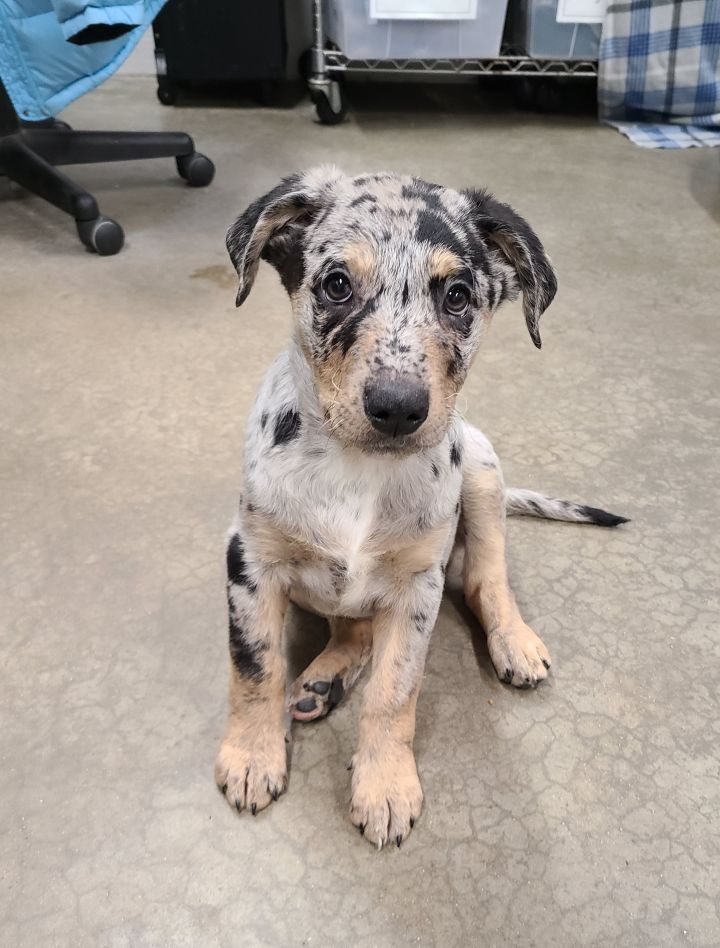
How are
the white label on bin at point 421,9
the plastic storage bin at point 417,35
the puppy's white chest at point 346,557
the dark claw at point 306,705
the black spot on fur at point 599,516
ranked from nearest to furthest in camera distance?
the puppy's white chest at point 346,557 < the dark claw at point 306,705 < the black spot on fur at point 599,516 < the white label on bin at point 421,9 < the plastic storage bin at point 417,35

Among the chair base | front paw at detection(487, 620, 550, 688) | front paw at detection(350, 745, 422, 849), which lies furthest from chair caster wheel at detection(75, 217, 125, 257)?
front paw at detection(350, 745, 422, 849)

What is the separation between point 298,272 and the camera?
1.48 meters

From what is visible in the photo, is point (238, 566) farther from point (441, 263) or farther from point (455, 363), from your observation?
point (441, 263)

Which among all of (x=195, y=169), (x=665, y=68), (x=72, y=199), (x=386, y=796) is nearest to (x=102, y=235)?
(x=72, y=199)

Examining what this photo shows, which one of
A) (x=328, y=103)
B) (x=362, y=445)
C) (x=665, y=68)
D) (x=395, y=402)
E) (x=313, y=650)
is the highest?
(x=395, y=402)

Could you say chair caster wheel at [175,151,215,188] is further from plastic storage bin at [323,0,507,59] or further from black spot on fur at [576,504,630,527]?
black spot on fur at [576,504,630,527]

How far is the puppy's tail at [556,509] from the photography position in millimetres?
2172

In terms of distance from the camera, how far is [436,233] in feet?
4.54

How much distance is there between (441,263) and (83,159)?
315 centimetres

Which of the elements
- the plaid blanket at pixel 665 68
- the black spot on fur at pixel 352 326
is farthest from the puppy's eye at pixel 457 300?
the plaid blanket at pixel 665 68

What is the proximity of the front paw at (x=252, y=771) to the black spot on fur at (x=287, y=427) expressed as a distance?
59 cm

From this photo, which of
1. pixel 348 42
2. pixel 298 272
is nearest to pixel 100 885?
pixel 298 272

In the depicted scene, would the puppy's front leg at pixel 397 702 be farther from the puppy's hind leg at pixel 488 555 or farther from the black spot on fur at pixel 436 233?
the black spot on fur at pixel 436 233

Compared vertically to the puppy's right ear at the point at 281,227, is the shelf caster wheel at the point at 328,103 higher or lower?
lower
